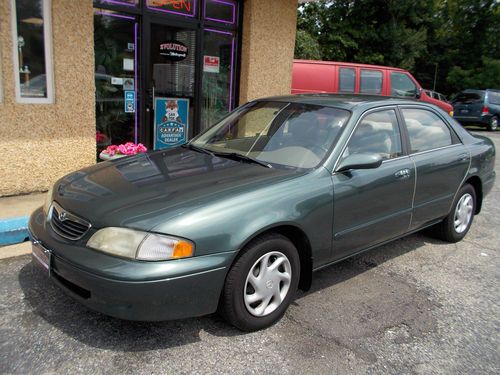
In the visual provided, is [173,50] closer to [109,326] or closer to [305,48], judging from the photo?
[109,326]

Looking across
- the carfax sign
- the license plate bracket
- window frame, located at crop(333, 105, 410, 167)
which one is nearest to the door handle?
window frame, located at crop(333, 105, 410, 167)

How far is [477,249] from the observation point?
15.8ft

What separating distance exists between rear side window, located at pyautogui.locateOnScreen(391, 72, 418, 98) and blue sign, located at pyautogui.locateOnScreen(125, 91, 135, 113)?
8.10m

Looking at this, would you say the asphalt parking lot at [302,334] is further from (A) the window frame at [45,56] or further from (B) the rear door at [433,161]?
(A) the window frame at [45,56]

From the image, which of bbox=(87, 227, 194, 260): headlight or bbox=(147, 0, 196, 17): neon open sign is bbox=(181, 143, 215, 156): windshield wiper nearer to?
bbox=(87, 227, 194, 260): headlight

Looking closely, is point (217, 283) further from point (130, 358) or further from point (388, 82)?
point (388, 82)

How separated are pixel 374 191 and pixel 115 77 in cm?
443

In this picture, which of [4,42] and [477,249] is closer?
[477,249]

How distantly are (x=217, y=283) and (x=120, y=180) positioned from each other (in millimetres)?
1078

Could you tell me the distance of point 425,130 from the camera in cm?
437

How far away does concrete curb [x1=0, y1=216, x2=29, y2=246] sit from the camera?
429 centimetres

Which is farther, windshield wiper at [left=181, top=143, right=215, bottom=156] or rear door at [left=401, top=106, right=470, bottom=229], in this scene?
rear door at [left=401, top=106, right=470, bottom=229]

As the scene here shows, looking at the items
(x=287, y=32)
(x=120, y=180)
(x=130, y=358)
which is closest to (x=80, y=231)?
(x=120, y=180)

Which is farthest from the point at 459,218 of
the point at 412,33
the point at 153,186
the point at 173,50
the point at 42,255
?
the point at 412,33
